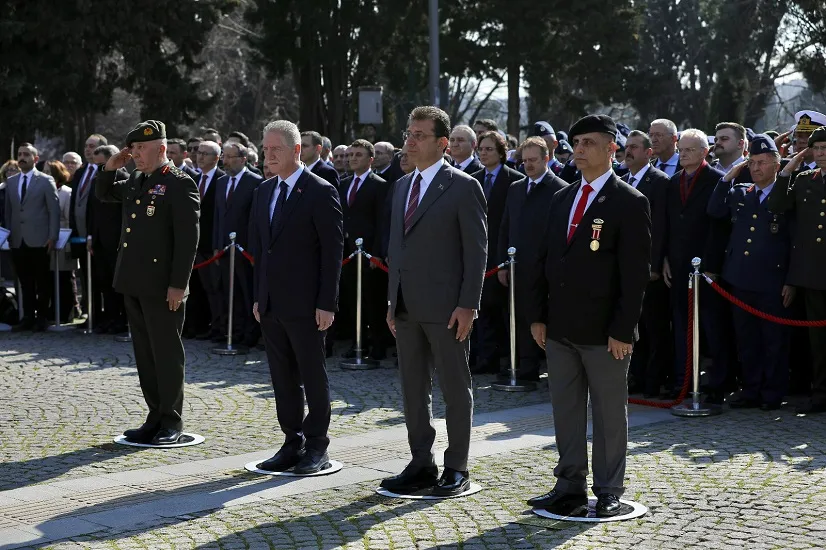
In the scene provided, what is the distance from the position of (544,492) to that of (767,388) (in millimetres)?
3906

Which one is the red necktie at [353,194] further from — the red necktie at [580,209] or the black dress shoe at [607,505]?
the black dress shoe at [607,505]

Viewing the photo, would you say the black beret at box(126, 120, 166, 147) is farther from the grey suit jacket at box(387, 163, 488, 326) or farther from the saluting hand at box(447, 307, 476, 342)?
the saluting hand at box(447, 307, 476, 342)

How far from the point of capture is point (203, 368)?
1334cm

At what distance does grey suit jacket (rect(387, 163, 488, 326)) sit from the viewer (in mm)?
7609

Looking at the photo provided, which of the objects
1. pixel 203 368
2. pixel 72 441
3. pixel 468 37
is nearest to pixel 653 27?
pixel 468 37

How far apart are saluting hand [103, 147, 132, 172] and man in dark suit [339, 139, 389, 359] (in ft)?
15.1

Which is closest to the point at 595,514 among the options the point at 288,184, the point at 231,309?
the point at 288,184

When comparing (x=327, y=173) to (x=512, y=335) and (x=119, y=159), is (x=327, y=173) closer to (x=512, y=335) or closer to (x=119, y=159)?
(x=512, y=335)

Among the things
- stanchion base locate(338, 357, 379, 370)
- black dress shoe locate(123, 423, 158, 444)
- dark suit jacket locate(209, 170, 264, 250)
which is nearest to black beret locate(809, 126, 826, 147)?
stanchion base locate(338, 357, 379, 370)

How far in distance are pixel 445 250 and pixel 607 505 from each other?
1719 mm

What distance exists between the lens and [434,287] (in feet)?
25.0

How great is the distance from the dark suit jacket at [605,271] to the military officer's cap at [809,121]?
18.5 ft

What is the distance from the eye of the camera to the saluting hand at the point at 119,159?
945 cm

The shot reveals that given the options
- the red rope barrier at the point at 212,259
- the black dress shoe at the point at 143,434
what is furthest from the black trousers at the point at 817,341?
the red rope barrier at the point at 212,259
